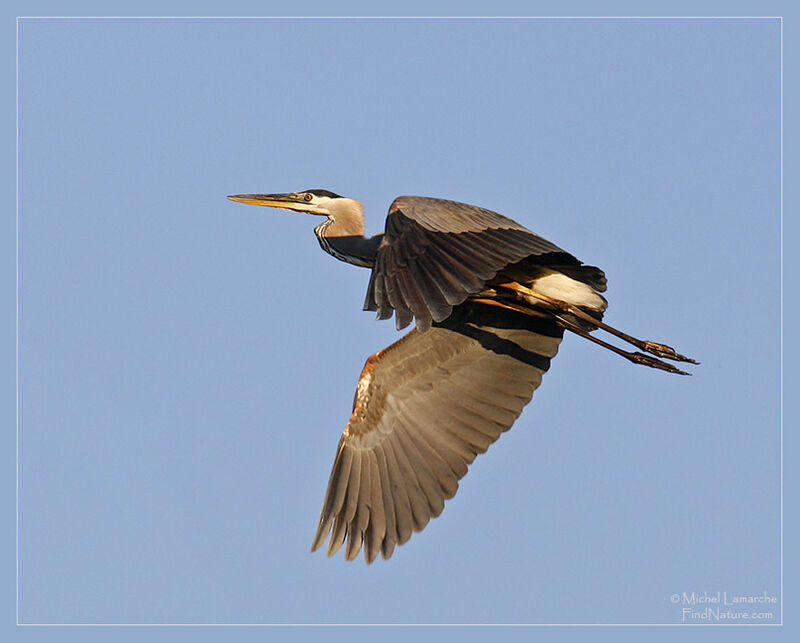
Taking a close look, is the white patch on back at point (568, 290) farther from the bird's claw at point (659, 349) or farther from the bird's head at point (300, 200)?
the bird's head at point (300, 200)

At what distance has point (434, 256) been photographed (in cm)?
673

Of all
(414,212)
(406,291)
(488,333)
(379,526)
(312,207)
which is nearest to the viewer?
(406,291)

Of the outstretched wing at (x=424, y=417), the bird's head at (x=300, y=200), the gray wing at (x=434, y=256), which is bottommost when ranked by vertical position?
the outstretched wing at (x=424, y=417)

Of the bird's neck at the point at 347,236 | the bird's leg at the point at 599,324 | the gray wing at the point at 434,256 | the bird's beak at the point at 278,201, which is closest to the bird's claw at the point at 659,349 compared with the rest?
the bird's leg at the point at 599,324

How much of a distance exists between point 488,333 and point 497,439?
2.87 feet

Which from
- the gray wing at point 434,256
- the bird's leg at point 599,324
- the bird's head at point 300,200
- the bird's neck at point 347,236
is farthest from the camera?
the bird's head at point 300,200

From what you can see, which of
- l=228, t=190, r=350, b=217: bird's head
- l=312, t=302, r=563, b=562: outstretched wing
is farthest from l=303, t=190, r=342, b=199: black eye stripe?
l=312, t=302, r=563, b=562: outstretched wing

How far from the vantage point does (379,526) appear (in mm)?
8406

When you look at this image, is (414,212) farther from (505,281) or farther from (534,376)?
(534,376)

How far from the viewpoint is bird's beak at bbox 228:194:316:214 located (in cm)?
972

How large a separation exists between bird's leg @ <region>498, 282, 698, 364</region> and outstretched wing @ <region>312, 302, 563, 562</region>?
0.47 meters

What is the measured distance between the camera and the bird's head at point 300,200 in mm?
9594

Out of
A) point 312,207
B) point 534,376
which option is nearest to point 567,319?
point 534,376

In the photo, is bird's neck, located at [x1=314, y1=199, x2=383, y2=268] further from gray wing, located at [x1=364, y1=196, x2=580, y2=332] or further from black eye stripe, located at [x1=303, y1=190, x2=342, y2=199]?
gray wing, located at [x1=364, y1=196, x2=580, y2=332]
